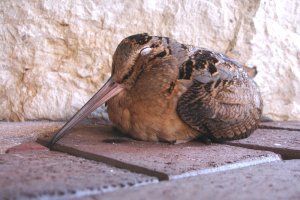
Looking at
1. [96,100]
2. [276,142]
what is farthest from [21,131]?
[276,142]

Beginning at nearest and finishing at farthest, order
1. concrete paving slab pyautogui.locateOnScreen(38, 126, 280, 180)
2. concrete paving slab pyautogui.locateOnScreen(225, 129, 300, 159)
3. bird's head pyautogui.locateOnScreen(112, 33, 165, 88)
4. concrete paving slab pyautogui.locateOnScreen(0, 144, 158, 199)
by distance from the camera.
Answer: concrete paving slab pyautogui.locateOnScreen(0, 144, 158, 199) → concrete paving slab pyautogui.locateOnScreen(38, 126, 280, 180) → concrete paving slab pyautogui.locateOnScreen(225, 129, 300, 159) → bird's head pyautogui.locateOnScreen(112, 33, 165, 88)

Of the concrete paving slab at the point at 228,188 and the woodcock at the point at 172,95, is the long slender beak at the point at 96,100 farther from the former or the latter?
the concrete paving slab at the point at 228,188

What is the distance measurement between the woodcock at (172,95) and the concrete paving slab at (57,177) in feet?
1.49

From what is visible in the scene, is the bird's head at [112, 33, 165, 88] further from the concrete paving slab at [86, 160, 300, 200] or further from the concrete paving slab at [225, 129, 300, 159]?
the concrete paving slab at [86, 160, 300, 200]

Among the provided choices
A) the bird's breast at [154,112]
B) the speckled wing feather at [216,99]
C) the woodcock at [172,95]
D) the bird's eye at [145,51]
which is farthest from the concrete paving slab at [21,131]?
the speckled wing feather at [216,99]

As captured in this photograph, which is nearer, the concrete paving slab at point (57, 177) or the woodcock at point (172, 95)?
the concrete paving slab at point (57, 177)

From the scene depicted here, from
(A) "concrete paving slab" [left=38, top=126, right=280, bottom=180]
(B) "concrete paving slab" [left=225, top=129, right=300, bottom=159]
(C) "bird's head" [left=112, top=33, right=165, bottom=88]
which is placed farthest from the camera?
(C) "bird's head" [left=112, top=33, right=165, bottom=88]

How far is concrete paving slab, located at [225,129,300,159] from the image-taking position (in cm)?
180

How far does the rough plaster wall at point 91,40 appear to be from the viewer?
7.99 feet

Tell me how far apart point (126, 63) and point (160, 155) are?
0.61 meters

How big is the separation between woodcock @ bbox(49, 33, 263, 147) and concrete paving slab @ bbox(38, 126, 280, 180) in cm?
8

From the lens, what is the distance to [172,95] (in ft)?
6.70

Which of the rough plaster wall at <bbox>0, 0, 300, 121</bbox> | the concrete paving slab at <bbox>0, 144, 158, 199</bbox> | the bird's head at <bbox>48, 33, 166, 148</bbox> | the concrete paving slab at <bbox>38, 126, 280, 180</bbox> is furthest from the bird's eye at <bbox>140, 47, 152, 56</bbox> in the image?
the concrete paving slab at <bbox>0, 144, 158, 199</bbox>

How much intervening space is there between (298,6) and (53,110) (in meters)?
2.09
